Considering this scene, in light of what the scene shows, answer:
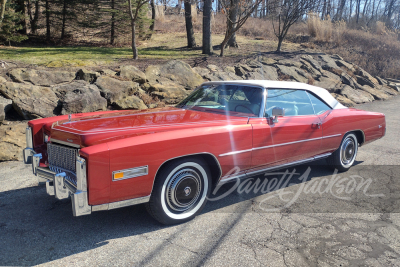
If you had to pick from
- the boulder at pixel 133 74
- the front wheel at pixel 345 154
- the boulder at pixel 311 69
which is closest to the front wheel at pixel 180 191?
the front wheel at pixel 345 154

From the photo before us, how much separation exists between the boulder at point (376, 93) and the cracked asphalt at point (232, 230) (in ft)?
34.1

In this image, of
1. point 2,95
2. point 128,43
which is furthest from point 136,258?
point 128,43

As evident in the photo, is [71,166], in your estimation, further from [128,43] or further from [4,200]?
[128,43]

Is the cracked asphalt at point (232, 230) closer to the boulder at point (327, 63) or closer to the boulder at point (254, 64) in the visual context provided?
the boulder at point (254, 64)

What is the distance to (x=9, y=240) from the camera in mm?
2910

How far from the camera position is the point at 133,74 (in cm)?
850

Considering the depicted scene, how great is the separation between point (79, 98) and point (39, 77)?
1.21m

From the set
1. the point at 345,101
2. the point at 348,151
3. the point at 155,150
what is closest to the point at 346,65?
the point at 345,101

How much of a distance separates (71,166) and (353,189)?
3465mm

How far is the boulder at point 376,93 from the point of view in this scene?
44.4 feet

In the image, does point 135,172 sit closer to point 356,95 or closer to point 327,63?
point 356,95

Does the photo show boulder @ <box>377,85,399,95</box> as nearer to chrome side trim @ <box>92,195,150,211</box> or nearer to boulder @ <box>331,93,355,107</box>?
boulder @ <box>331,93,355,107</box>

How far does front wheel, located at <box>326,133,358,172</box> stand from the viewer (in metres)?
4.86
